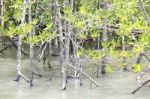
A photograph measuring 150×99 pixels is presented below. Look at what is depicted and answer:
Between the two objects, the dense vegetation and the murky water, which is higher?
the dense vegetation

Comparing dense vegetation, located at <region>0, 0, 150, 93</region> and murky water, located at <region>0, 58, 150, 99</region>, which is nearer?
dense vegetation, located at <region>0, 0, 150, 93</region>

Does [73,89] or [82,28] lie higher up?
[82,28]

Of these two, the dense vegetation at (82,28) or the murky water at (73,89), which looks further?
the murky water at (73,89)

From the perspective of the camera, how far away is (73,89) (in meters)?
6.99

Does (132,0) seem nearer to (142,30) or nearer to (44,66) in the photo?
(142,30)

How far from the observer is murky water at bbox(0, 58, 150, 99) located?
6602 millimetres

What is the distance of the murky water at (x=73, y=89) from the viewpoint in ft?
21.7

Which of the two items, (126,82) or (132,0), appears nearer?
(132,0)

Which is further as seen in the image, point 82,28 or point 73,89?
point 73,89

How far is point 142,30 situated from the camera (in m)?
4.86

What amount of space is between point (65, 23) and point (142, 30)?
2600mm

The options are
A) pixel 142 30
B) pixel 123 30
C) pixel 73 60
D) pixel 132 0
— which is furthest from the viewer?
pixel 73 60

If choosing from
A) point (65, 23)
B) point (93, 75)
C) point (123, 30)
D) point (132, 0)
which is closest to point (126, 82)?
point (93, 75)

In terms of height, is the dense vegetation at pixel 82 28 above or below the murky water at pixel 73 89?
above
